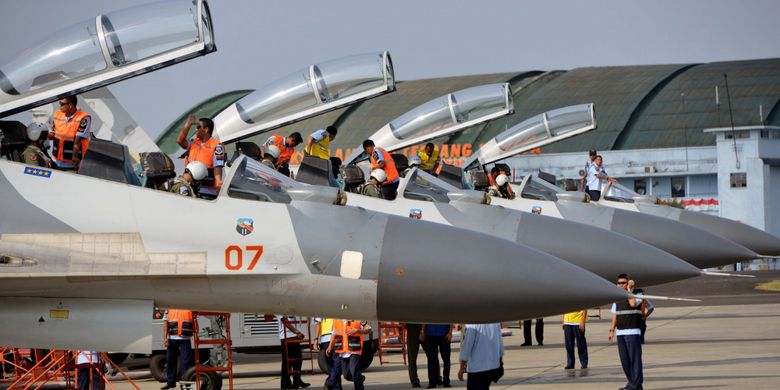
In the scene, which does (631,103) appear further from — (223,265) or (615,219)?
(223,265)

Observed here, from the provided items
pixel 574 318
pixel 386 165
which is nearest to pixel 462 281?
pixel 386 165

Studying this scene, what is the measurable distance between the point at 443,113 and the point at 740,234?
7.79m

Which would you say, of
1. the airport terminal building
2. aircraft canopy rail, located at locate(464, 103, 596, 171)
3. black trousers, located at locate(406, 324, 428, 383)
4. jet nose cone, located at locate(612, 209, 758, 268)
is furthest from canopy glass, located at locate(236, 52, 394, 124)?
the airport terminal building

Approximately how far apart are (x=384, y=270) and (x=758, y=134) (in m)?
51.4

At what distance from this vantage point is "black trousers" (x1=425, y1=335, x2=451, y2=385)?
53.2 feet

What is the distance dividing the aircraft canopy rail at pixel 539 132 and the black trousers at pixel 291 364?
7.06m

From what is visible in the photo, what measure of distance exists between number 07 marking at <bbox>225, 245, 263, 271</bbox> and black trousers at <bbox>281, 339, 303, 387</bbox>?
21.7ft

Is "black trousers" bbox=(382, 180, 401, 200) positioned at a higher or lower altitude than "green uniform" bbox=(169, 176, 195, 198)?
higher

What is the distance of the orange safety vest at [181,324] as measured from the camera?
16.0 metres

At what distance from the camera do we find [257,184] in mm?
10586

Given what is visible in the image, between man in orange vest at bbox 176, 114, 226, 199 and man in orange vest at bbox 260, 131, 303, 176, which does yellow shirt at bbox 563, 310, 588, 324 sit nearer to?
man in orange vest at bbox 260, 131, 303, 176

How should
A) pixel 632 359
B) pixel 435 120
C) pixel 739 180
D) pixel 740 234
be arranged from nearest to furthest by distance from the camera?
1. pixel 632 359
2. pixel 435 120
3. pixel 740 234
4. pixel 739 180

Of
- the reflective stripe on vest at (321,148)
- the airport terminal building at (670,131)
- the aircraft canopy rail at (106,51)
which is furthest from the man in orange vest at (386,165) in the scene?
the airport terminal building at (670,131)

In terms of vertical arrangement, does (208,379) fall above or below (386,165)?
below
